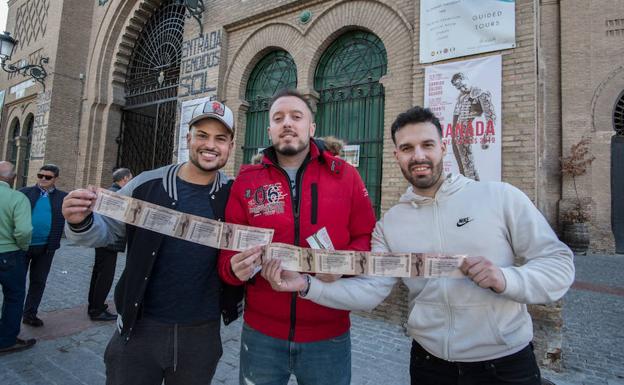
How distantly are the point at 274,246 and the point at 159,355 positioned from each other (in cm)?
98

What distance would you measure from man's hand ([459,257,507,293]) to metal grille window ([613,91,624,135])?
17781 millimetres

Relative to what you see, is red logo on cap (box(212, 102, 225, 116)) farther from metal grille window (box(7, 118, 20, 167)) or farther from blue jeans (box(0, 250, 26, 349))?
metal grille window (box(7, 118, 20, 167))

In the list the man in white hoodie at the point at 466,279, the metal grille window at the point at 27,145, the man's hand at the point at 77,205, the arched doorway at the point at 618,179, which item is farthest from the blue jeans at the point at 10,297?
the arched doorway at the point at 618,179

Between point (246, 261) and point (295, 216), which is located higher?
point (295, 216)

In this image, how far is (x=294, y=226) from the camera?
196 cm

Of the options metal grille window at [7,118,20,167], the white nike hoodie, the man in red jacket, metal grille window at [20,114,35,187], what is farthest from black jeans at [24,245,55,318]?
metal grille window at [7,118,20,167]

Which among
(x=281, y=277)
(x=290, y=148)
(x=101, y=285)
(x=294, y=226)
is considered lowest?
(x=101, y=285)

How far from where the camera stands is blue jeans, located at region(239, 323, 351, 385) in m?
1.89

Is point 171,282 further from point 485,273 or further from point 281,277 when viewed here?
point 485,273

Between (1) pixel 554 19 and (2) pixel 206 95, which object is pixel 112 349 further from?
(1) pixel 554 19

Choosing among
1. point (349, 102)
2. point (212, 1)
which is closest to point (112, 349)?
point (349, 102)

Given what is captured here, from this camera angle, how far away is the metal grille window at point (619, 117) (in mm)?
14461

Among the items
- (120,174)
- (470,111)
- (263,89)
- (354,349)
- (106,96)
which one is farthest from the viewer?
(106,96)

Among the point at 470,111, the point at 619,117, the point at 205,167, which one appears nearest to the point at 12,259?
the point at 205,167
